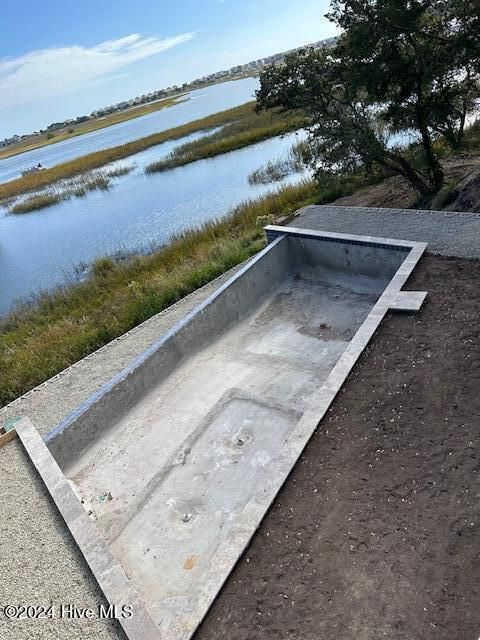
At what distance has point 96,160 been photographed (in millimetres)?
30328

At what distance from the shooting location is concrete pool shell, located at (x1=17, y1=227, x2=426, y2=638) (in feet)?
11.2

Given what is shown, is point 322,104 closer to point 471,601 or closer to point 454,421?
point 454,421

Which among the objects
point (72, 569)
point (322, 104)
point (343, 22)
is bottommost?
point (72, 569)

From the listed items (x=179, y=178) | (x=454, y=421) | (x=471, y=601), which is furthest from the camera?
(x=179, y=178)

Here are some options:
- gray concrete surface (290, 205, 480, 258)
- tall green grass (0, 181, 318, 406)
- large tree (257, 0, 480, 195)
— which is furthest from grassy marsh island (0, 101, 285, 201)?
gray concrete surface (290, 205, 480, 258)

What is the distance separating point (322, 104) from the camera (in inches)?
383

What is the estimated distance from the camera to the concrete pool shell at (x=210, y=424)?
3.41 m

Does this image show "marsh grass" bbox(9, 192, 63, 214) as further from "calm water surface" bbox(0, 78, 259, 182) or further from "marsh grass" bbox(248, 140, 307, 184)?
"calm water surface" bbox(0, 78, 259, 182)

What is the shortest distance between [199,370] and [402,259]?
9.89 feet

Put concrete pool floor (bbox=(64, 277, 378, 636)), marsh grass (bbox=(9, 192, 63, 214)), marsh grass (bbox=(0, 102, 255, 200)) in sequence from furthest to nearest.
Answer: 1. marsh grass (bbox=(0, 102, 255, 200))
2. marsh grass (bbox=(9, 192, 63, 214))
3. concrete pool floor (bbox=(64, 277, 378, 636))

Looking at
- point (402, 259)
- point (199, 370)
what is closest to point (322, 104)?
point (402, 259)

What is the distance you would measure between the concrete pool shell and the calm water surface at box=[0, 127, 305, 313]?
322 inches

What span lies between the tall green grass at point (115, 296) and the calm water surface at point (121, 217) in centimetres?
228

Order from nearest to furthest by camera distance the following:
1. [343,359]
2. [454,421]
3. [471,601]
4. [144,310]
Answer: [471,601] → [454,421] → [343,359] → [144,310]
